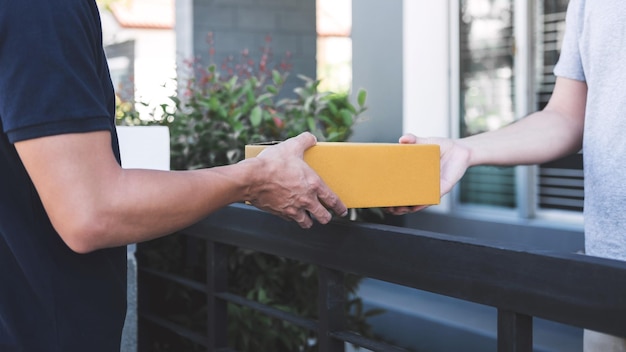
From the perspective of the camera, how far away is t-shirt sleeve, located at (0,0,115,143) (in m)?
1.24

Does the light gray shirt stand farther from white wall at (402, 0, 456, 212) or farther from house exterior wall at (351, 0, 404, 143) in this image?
house exterior wall at (351, 0, 404, 143)

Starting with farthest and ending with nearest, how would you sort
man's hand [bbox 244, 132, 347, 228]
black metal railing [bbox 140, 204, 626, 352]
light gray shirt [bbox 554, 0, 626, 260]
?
1. light gray shirt [bbox 554, 0, 626, 260]
2. man's hand [bbox 244, 132, 347, 228]
3. black metal railing [bbox 140, 204, 626, 352]

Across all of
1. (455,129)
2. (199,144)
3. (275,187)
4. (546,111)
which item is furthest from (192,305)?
(455,129)

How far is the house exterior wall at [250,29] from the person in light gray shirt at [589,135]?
5.32m

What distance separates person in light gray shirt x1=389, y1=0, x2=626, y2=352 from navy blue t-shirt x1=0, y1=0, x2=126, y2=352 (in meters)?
0.60

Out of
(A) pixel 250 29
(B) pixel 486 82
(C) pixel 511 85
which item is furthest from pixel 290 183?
(A) pixel 250 29

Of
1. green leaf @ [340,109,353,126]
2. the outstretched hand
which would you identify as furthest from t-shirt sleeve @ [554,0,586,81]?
green leaf @ [340,109,353,126]

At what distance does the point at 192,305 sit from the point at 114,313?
6.09 ft

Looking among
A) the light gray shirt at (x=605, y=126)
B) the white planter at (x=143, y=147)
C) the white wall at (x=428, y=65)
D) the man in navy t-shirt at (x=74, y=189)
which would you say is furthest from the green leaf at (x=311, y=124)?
the white wall at (x=428, y=65)

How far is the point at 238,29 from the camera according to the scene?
7.45m

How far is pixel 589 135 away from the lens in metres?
1.93

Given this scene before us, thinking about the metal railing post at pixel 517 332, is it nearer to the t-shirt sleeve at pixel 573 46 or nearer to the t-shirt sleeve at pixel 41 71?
the t-shirt sleeve at pixel 41 71

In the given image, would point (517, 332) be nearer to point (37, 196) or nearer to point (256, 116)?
point (37, 196)

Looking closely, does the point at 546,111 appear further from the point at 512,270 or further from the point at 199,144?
the point at 199,144
